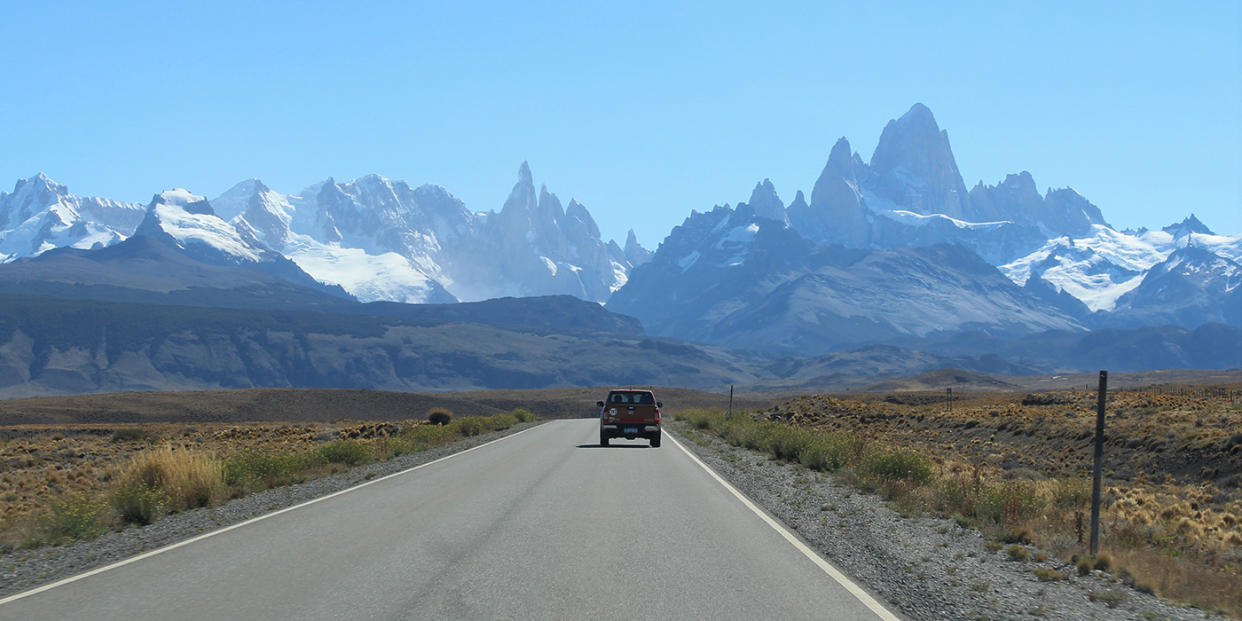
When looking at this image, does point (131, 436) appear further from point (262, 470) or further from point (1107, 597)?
point (1107, 597)

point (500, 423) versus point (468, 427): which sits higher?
point (468, 427)

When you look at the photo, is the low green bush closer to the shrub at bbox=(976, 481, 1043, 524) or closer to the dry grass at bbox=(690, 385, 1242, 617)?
the dry grass at bbox=(690, 385, 1242, 617)

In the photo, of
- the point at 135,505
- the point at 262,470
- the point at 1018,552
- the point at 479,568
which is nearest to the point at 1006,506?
the point at 1018,552

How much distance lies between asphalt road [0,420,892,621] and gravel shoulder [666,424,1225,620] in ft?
1.67

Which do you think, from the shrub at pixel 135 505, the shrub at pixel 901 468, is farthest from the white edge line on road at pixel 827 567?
the shrub at pixel 135 505

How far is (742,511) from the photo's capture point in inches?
A: 597

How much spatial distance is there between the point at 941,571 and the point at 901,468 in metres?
9.62

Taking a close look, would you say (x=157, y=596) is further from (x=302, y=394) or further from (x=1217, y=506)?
(x=302, y=394)

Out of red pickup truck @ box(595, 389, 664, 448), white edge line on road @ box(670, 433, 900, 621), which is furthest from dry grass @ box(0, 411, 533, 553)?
white edge line on road @ box(670, 433, 900, 621)

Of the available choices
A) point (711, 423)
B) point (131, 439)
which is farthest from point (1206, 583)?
point (131, 439)

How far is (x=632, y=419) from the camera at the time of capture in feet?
106

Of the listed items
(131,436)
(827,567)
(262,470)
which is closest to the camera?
(827,567)

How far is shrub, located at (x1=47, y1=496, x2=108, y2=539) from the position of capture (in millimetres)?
13203

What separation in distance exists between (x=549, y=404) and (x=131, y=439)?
245ft
